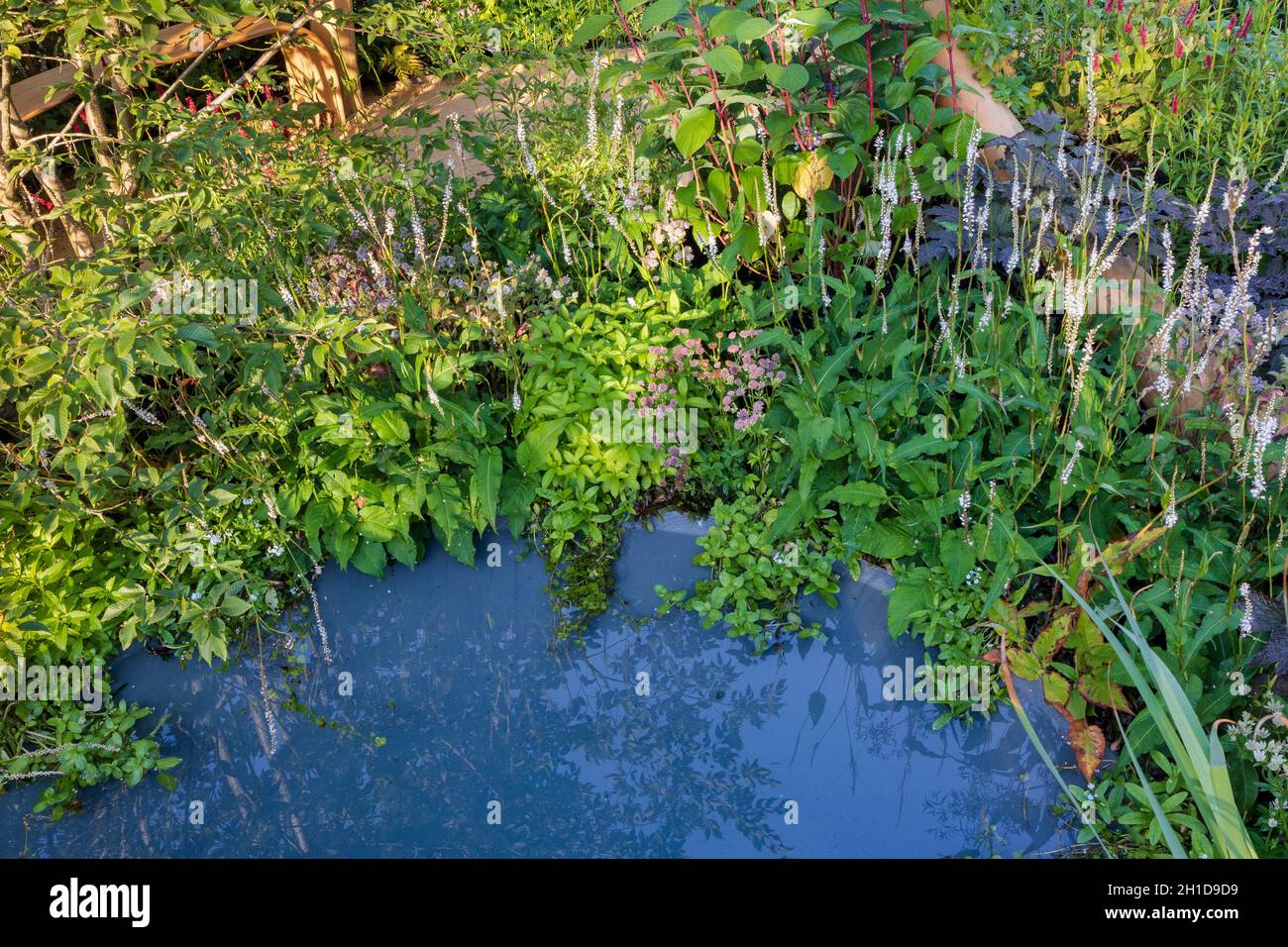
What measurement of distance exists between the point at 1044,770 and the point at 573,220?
2.48m

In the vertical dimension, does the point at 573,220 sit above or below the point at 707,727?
above

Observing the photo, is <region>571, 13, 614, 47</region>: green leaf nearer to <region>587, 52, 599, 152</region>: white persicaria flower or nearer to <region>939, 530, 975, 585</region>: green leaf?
<region>587, 52, 599, 152</region>: white persicaria flower

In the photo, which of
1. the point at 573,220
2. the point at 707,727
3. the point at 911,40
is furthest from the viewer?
the point at 573,220

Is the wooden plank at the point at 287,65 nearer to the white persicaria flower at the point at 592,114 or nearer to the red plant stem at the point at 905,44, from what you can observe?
the white persicaria flower at the point at 592,114

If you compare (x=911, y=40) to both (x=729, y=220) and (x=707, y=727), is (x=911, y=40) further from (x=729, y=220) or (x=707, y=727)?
(x=707, y=727)

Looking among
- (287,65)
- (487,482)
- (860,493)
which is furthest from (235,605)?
(287,65)

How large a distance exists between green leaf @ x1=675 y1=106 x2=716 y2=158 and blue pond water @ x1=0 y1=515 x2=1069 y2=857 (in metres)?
1.20

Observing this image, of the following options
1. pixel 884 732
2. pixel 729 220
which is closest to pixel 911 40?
pixel 729 220

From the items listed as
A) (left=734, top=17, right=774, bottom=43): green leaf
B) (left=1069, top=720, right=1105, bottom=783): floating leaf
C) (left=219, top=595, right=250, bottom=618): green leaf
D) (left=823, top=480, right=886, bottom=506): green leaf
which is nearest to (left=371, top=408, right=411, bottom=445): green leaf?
(left=219, top=595, right=250, bottom=618): green leaf

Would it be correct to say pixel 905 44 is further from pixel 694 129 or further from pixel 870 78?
pixel 694 129

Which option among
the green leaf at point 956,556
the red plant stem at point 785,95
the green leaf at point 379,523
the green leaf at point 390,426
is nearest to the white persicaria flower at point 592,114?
the red plant stem at point 785,95

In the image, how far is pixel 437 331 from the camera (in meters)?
3.75

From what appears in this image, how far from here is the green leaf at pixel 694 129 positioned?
3.44 metres

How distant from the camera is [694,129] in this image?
3.45 metres
